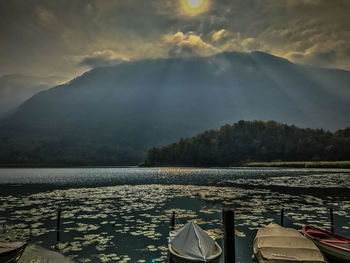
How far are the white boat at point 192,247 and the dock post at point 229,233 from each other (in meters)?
0.55

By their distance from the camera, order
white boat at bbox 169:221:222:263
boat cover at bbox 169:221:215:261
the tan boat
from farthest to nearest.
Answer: the tan boat → boat cover at bbox 169:221:215:261 → white boat at bbox 169:221:222:263

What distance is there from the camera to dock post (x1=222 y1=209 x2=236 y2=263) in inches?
475

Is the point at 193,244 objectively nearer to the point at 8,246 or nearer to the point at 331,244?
the point at 331,244

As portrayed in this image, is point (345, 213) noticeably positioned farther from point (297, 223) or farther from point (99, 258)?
point (99, 258)

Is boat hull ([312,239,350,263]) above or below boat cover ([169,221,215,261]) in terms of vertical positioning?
below

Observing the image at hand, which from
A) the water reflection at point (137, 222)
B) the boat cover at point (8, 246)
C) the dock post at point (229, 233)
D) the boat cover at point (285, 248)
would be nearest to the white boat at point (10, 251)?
the boat cover at point (8, 246)

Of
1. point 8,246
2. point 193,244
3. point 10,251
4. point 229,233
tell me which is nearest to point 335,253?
point 229,233

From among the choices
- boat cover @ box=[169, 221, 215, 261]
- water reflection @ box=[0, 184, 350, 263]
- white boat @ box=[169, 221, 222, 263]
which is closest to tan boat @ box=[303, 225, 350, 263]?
water reflection @ box=[0, 184, 350, 263]

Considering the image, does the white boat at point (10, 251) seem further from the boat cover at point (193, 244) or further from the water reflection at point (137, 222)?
the boat cover at point (193, 244)

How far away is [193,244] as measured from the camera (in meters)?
13.0

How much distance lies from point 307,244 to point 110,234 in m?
14.8

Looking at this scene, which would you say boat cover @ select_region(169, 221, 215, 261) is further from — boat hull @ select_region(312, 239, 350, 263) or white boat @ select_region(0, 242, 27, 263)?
white boat @ select_region(0, 242, 27, 263)

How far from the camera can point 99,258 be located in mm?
15445

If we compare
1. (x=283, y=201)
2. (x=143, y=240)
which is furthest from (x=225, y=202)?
(x=143, y=240)
